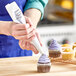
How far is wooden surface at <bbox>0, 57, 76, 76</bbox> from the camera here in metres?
1.49

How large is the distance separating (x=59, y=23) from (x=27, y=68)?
9.16ft

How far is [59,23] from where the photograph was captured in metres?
4.33

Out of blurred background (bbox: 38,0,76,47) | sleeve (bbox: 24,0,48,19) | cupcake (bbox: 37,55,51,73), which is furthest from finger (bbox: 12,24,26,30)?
blurred background (bbox: 38,0,76,47)

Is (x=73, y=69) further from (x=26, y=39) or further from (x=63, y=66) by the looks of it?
(x=26, y=39)

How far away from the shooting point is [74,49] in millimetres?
1856

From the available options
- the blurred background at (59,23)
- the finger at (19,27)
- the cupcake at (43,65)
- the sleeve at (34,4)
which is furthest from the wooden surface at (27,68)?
the blurred background at (59,23)

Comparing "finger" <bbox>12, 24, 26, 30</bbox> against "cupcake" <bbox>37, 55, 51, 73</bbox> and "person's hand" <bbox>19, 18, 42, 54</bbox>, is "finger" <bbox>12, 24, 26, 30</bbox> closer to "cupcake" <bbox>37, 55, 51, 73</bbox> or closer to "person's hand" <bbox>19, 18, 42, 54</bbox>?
"person's hand" <bbox>19, 18, 42, 54</bbox>

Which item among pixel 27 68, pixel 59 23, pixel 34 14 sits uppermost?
pixel 59 23

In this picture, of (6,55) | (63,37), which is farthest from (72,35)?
(6,55)

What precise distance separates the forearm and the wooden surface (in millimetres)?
263

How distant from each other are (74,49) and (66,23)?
99.7 inches

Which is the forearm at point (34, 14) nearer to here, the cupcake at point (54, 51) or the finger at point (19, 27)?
the cupcake at point (54, 51)

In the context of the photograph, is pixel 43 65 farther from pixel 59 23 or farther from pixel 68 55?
pixel 59 23

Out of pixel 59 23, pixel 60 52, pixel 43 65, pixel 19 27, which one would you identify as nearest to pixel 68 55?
pixel 60 52
